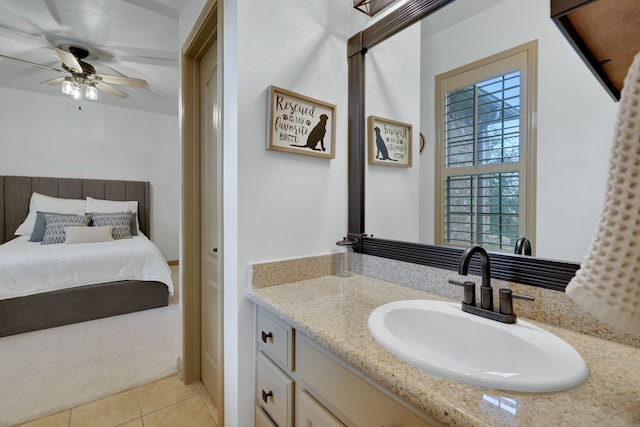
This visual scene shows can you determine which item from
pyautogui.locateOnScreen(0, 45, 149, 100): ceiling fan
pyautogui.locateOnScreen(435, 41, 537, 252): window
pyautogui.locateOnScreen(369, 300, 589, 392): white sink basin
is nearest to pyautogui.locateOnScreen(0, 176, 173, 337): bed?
pyautogui.locateOnScreen(0, 45, 149, 100): ceiling fan

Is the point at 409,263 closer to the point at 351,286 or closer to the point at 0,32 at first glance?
the point at 351,286

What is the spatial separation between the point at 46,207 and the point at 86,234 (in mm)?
1009

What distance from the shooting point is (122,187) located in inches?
184

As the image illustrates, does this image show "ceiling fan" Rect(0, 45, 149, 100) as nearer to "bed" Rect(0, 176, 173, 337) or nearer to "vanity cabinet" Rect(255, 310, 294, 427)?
"bed" Rect(0, 176, 173, 337)

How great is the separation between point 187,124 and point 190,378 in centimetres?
170

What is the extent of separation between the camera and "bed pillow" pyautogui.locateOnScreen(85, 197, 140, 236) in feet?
13.8

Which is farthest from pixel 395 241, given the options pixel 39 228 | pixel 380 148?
pixel 39 228

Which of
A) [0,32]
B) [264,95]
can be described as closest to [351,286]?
[264,95]

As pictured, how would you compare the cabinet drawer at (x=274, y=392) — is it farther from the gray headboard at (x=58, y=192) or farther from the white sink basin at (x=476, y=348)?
the gray headboard at (x=58, y=192)

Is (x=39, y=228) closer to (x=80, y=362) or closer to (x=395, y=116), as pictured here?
(x=80, y=362)

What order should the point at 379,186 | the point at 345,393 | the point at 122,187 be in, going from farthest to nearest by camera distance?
the point at 122,187
the point at 379,186
the point at 345,393

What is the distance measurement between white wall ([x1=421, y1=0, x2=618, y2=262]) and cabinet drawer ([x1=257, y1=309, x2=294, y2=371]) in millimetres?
885

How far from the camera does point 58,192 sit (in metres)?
4.24

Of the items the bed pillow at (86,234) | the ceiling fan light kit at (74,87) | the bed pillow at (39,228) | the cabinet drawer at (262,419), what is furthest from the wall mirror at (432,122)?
the bed pillow at (39,228)
